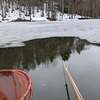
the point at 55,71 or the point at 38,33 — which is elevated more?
the point at 38,33

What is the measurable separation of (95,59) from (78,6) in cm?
5493

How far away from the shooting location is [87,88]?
15.7 feet

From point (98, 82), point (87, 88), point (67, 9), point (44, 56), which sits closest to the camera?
point (87, 88)

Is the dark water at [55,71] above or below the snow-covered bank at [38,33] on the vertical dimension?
below

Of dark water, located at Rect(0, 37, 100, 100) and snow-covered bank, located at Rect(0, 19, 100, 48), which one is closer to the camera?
dark water, located at Rect(0, 37, 100, 100)

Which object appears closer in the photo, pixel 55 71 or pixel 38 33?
pixel 55 71

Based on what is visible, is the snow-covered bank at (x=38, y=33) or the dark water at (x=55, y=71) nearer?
the dark water at (x=55, y=71)

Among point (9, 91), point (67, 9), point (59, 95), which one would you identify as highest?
point (67, 9)

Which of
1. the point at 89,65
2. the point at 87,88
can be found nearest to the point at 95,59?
the point at 89,65

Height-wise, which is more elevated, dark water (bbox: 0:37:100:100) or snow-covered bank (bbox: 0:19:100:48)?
snow-covered bank (bbox: 0:19:100:48)

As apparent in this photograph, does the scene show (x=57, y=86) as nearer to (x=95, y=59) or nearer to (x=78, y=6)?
(x=95, y=59)

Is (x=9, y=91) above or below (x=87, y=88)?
above

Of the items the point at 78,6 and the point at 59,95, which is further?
the point at 78,6

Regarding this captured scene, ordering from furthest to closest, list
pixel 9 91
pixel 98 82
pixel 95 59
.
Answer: pixel 95 59 → pixel 98 82 → pixel 9 91
